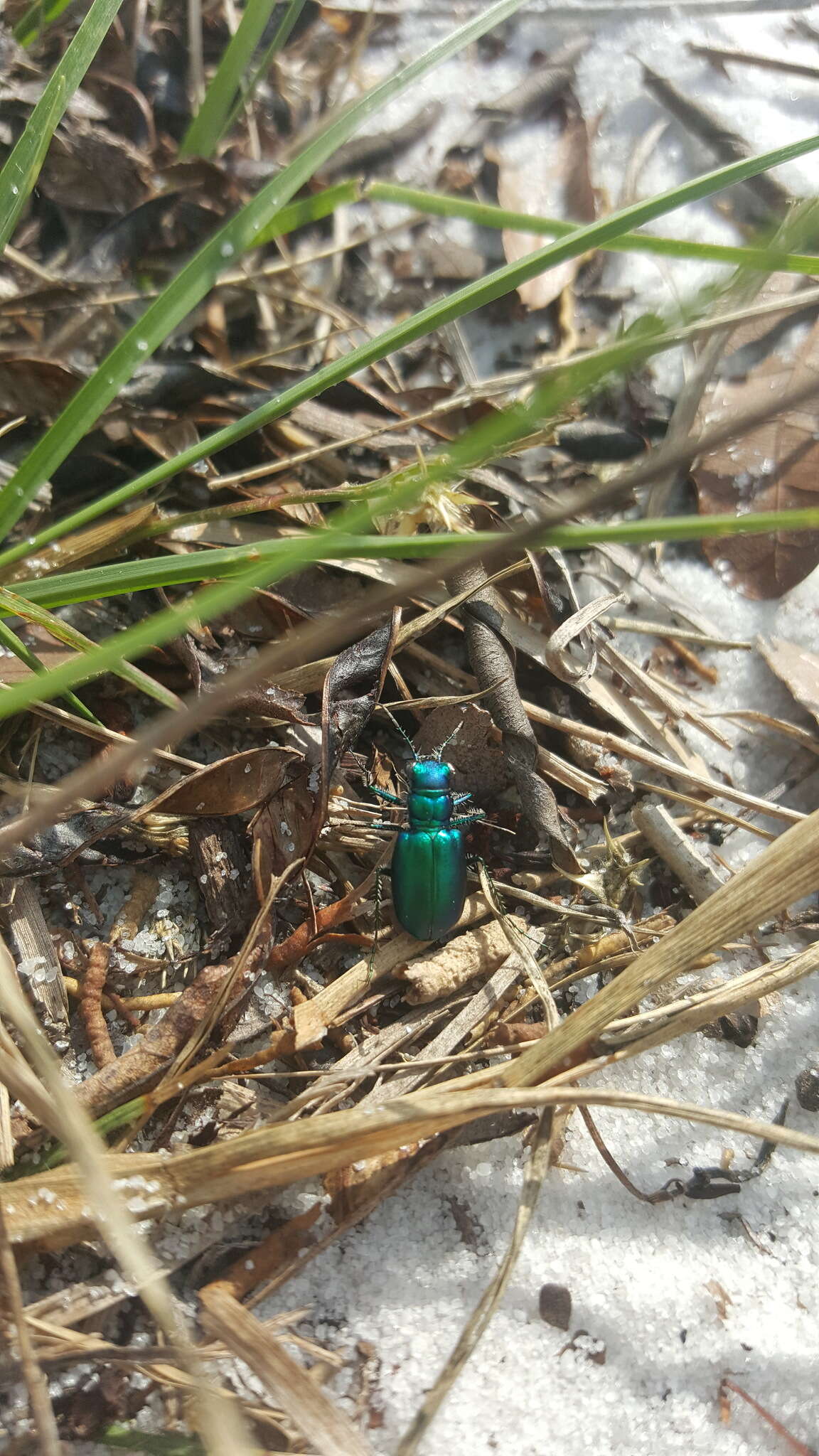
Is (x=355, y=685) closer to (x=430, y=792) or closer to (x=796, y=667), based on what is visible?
(x=430, y=792)

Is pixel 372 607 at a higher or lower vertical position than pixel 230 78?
lower

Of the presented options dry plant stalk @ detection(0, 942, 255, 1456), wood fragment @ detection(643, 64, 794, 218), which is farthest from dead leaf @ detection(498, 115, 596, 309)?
dry plant stalk @ detection(0, 942, 255, 1456)

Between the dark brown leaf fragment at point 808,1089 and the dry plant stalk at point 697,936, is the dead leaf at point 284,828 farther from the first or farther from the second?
the dark brown leaf fragment at point 808,1089

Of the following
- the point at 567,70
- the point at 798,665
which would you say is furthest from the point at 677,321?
the point at 567,70

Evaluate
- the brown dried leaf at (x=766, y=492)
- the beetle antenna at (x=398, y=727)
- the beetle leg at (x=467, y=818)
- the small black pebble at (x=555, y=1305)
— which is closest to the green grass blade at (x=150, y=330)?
the beetle antenna at (x=398, y=727)

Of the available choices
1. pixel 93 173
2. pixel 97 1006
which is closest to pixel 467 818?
pixel 97 1006

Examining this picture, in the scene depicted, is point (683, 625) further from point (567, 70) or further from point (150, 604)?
point (567, 70)
